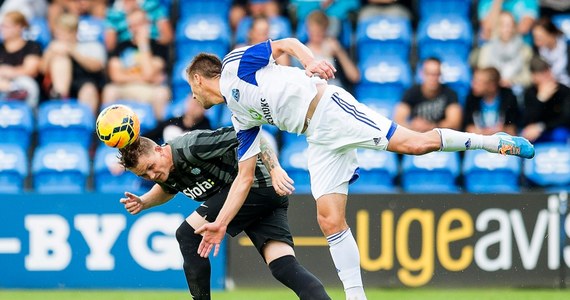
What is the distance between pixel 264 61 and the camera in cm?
779

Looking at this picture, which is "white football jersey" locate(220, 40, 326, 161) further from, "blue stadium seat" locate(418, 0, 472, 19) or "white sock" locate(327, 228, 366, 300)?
"blue stadium seat" locate(418, 0, 472, 19)

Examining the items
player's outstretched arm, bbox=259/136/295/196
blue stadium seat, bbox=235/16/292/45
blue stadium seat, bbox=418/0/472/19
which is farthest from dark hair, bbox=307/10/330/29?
player's outstretched arm, bbox=259/136/295/196

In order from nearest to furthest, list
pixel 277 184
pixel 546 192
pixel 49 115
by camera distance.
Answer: pixel 277 184, pixel 546 192, pixel 49 115

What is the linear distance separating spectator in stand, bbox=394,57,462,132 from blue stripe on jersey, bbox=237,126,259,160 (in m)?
4.81

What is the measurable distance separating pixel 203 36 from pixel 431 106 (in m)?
3.14

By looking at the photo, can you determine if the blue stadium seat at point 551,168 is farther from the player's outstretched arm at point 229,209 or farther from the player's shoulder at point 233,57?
the player's shoulder at point 233,57

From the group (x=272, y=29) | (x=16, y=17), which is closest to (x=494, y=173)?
(x=272, y=29)

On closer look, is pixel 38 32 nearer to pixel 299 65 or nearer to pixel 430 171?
pixel 299 65

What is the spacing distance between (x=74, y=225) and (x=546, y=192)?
4920mm

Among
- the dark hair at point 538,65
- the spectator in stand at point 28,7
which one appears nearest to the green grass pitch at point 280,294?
the dark hair at point 538,65

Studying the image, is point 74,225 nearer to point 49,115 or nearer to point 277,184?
point 49,115

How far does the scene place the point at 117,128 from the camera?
7.76 meters

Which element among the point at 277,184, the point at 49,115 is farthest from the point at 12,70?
the point at 277,184

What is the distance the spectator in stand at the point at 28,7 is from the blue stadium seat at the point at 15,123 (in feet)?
4.95
